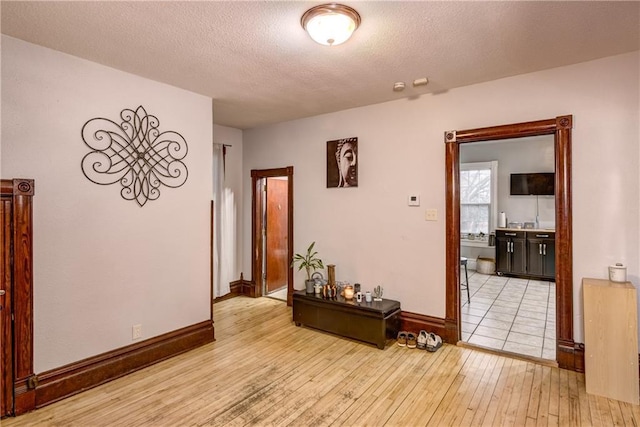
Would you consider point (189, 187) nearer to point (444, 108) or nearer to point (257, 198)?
point (257, 198)

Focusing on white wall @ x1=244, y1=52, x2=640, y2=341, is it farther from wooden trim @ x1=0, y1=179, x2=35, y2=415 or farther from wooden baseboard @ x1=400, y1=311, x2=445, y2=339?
wooden trim @ x1=0, y1=179, x2=35, y2=415

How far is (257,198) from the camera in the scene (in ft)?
16.9

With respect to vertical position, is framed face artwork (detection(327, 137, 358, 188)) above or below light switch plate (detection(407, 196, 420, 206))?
above

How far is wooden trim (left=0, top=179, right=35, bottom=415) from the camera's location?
227 cm

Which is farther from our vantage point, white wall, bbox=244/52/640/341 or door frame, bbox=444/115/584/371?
door frame, bbox=444/115/584/371

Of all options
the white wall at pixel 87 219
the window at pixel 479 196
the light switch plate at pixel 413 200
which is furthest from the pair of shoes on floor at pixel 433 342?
the window at pixel 479 196

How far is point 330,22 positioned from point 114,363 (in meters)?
3.06

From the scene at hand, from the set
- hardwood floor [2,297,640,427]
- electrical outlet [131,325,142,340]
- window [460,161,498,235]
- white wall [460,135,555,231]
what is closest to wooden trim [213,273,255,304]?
hardwood floor [2,297,640,427]

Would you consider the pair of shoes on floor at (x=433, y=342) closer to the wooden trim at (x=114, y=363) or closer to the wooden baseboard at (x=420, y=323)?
the wooden baseboard at (x=420, y=323)

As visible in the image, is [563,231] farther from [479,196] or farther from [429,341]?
[479,196]

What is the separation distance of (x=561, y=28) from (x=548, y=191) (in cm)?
492

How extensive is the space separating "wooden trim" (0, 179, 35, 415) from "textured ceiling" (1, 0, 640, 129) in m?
1.10

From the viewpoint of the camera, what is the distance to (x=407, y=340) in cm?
340

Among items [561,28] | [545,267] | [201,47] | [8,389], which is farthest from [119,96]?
[545,267]
